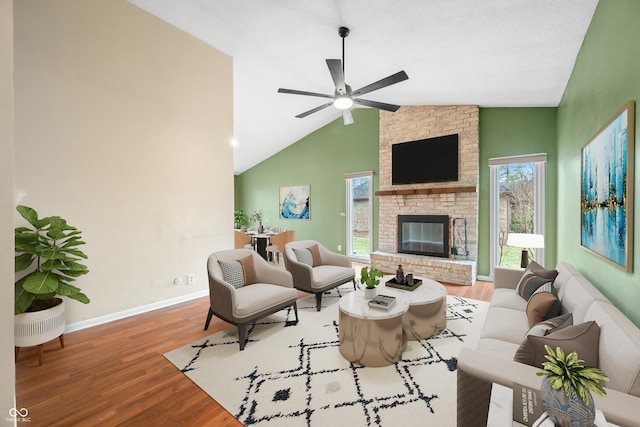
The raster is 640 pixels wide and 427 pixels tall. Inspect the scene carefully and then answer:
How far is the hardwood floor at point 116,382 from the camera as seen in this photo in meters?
1.78

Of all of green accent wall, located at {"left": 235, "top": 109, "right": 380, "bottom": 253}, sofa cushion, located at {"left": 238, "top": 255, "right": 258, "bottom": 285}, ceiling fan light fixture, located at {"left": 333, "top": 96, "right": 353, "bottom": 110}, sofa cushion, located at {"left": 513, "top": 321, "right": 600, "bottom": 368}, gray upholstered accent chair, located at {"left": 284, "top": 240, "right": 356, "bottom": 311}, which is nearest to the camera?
sofa cushion, located at {"left": 513, "top": 321, "right": 600, "bottom": 368}

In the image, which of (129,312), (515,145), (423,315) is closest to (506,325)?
(423,315)

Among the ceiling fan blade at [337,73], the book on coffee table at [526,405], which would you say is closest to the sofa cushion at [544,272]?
the book on coffee table at [526,405]

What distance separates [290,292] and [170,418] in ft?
4.82

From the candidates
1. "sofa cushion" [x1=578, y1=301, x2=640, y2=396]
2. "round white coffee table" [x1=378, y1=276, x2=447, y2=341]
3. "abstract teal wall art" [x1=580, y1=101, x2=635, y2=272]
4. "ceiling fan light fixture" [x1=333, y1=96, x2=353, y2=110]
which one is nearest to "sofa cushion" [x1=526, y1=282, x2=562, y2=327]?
"abstract teal wall art" [x1=580, y1=101, x2=635, y2=272]

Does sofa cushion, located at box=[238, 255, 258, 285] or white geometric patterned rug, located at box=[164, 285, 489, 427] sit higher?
sofa cushion, located at box=[238, 255, 258, 285]

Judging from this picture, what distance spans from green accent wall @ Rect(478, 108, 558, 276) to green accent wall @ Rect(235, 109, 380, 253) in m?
2.12

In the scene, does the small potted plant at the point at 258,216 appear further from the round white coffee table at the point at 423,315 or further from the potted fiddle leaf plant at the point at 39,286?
the round white coffee table at the point at 423,315

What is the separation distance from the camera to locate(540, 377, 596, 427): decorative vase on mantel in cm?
88

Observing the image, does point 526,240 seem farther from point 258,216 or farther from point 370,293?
point 258,216

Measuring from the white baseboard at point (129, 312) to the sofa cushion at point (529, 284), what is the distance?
3938 mm

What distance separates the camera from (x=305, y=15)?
112 inches

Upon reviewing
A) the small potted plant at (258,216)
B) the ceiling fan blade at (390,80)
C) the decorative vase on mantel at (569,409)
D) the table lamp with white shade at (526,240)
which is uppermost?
the ceiling fan blade at (390,80)

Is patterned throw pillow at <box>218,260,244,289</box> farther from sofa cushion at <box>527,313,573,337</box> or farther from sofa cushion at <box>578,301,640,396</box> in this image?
sofa cushion at <box>578,301,640,396</box>
